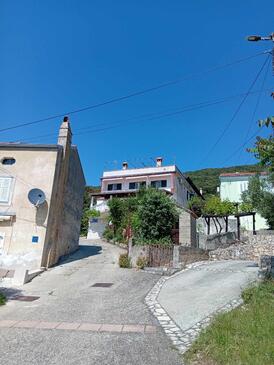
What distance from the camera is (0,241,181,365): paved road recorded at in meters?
5.37

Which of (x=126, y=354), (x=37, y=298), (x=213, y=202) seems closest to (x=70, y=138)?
(x=37, y=298)

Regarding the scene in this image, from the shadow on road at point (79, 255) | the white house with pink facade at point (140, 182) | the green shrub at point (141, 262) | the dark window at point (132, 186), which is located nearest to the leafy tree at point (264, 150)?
the green shrub at point (141, 262)

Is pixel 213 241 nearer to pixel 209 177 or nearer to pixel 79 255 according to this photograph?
pixel 79 255

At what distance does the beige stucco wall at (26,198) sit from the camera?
16.0 metres

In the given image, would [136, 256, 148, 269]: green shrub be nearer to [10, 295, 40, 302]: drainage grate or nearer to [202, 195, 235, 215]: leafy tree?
[10, 295, 40, 302]: drainage grate

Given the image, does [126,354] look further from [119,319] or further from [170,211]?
[170,211]

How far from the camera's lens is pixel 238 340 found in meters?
5.41

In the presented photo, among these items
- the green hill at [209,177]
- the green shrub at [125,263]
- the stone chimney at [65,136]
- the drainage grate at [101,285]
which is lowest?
the drainage grate at [101,285]

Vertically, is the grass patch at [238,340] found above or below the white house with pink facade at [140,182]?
below

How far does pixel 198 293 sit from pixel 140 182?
109 ft

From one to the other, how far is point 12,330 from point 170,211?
1340 cm

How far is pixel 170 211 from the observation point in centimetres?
1930

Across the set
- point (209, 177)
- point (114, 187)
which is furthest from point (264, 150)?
point (209, 177)

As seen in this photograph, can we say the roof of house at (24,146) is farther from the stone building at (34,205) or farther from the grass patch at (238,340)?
the grass patch at (238,340)
